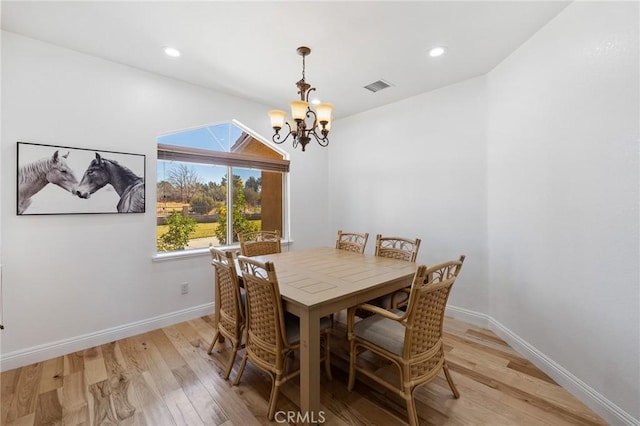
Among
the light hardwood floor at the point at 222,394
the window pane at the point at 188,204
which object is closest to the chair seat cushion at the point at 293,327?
the light hardwood floor at the point at 222,394

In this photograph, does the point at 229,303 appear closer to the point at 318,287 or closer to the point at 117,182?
the point at 318,287

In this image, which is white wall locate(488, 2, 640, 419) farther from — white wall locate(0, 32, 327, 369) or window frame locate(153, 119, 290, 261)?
white wall locate(0, 32, 327, 369)

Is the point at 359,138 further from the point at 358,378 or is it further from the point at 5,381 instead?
the point at 5,381

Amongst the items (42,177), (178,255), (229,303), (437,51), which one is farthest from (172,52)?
(437,51)

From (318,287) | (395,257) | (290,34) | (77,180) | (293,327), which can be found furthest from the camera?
(395,257)

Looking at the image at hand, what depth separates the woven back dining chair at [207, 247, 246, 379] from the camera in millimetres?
2012

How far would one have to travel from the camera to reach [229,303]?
2145 mm

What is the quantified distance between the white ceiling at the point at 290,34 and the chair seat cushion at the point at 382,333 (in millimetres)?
2259

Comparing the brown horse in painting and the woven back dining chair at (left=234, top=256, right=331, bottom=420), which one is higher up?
the brown horse in painting

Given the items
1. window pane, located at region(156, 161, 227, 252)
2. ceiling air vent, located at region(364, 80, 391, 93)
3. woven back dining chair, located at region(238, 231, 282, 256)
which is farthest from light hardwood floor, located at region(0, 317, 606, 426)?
ceiling air vent, located at region(364, 80, 391, 93)

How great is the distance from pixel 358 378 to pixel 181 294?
222 cm

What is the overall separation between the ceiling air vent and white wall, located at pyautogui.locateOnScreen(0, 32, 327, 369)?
2009 millimetres

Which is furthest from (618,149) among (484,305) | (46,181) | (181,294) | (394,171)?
(46,181)

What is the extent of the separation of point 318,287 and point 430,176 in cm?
234
